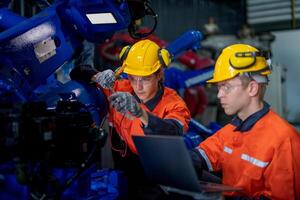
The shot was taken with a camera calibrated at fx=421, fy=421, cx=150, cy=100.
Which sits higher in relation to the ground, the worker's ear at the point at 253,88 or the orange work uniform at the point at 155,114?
the worker's ear at the point at 253,88

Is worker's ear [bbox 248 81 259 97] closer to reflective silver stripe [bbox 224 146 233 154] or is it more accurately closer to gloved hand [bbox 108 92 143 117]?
reflective silver stripe [bbox 224 146 233 154]

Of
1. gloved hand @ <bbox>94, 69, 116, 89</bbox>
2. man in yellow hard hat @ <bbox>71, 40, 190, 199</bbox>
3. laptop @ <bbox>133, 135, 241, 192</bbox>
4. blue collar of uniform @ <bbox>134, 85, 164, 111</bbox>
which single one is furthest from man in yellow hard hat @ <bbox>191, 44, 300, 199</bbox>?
gloved hand @ <bbox>94, 69, 116, 89</bbox>

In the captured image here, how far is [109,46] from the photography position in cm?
470

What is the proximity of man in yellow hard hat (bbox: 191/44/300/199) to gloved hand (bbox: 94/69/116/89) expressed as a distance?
1.99ft

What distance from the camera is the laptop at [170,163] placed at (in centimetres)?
154

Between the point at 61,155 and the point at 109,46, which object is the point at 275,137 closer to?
the point at 61,155

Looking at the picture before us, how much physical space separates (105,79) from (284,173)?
42.2 inches

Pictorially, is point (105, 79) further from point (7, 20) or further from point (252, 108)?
point (252, 108)

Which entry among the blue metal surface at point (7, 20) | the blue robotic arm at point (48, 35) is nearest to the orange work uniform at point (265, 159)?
the blue robotic arm at point (48, 35)

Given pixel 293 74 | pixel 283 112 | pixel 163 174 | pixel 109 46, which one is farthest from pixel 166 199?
pixel 293 74

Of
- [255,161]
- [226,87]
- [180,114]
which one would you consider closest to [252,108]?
[226,87]

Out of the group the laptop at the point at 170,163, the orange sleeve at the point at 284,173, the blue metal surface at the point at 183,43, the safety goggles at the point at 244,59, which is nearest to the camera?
the laptop at the point at 170,163

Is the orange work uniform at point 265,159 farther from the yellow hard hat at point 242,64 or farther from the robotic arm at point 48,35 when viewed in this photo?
the robotic arm at point 48,35

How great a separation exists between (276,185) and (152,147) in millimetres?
570
